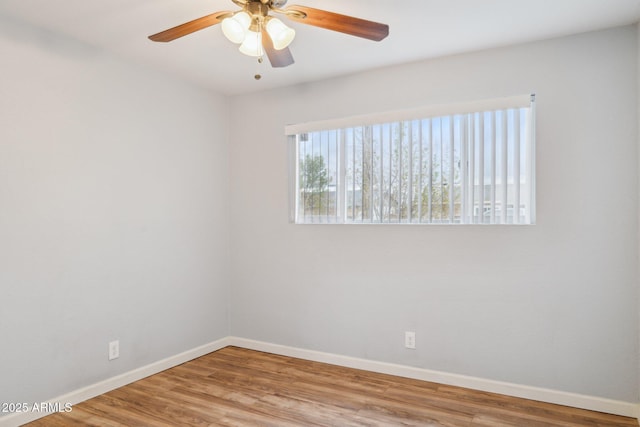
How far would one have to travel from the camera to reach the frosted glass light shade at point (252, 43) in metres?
2.14

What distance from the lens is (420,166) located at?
319 cm

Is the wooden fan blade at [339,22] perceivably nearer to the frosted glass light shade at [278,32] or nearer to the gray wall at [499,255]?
the frosted glass light shade at [278,32]

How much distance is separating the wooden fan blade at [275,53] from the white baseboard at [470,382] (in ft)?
7.63

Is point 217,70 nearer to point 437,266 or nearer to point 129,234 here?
point 129,234

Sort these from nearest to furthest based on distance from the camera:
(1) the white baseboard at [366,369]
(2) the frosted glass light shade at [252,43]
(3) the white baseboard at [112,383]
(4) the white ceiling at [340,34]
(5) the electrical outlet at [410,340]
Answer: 1. (2) the frosted glass light shade at [252,43]
2. (4) the white ceiling at [340,34]
3. (3) the white baseboard at [112,383]
4. (1) the white baseboard at [366,369]
5. (5) the electrical outlet at [410,340]

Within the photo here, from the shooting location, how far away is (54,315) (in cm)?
264

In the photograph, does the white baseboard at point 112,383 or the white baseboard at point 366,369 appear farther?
the white baseboard at point 366,369

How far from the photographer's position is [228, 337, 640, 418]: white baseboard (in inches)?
102

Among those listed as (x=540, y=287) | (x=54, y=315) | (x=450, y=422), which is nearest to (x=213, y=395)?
(x=54, y=315)

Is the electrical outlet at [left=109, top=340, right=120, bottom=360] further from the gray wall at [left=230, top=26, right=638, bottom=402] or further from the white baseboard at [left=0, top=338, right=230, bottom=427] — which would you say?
the gray wall at [left=230, top=26, right=638, bottom=402]

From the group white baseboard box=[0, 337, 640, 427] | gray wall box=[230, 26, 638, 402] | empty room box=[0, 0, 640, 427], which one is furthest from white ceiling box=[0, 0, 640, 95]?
white baseboard box=[0, 337, 640, 427]

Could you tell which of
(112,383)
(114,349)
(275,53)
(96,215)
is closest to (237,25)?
(275,53)

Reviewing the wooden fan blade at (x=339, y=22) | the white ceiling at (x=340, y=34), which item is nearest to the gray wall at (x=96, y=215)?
the white ceiling at (x=340, y=34)

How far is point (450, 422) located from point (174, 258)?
2.39m
